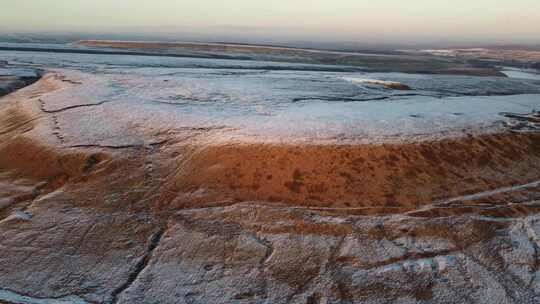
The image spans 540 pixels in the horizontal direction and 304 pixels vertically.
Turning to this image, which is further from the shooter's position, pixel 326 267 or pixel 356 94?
pixel 356 94

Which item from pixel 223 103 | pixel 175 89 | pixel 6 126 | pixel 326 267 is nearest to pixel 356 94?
pixel 223 103

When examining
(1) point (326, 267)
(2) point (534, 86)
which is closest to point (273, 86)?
(1) point (326, 267)

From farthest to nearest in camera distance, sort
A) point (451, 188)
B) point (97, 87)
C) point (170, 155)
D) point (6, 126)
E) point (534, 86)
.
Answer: point (534, 86) → point (97, 87) → point (6, 126) → point (170, 155) → point (451, 188)

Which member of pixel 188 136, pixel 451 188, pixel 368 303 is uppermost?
pixel 188 136

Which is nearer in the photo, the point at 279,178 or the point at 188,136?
the point at 279,178

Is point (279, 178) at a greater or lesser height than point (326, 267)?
greater

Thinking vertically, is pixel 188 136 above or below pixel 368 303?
above

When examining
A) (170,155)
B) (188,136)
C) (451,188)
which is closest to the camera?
(451,188)

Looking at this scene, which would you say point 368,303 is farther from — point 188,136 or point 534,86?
point 534,86

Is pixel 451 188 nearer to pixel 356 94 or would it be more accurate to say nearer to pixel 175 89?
pixel 356 94
